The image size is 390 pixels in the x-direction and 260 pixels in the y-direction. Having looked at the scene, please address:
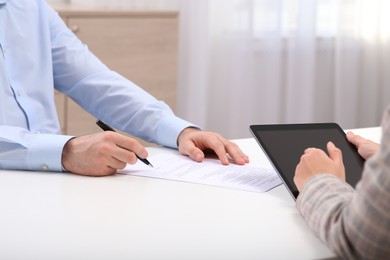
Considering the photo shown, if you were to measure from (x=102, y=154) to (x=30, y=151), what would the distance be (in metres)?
0.16

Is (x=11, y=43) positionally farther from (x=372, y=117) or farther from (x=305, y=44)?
(x=372, y=117)

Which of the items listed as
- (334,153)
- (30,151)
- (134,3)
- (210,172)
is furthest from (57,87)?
(134,3)

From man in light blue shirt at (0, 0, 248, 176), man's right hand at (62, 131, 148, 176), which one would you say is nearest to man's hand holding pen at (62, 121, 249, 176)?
man's right hand at (62, 131, 148, 176)

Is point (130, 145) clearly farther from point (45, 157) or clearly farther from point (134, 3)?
point (134, 3)

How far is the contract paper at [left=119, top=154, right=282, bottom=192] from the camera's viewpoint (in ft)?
4.99

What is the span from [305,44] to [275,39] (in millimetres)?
198

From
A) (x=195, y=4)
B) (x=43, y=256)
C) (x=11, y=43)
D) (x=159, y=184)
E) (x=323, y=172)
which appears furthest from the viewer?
(x=195, y=4)

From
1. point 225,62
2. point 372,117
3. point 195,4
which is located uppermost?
point 195,4

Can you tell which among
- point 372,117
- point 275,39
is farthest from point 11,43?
point 372,117

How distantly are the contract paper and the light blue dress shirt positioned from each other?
23 centimetres

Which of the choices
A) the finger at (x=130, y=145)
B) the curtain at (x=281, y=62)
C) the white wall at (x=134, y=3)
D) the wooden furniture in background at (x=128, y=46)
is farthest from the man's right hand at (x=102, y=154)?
the curtain at (x=281, y=62)

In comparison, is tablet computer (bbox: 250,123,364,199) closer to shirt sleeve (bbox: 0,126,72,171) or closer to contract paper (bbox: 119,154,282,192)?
contract paper (bbox: 119,154,282,192)

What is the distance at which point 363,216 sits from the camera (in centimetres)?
101

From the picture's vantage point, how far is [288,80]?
452cm
